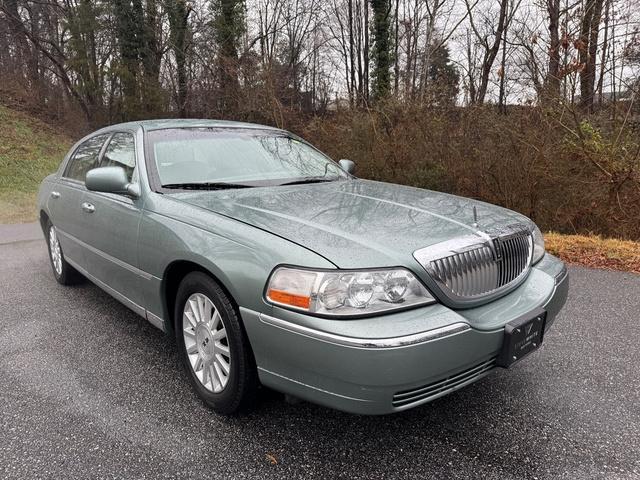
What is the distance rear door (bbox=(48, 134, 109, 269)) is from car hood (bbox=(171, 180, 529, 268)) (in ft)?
4.82

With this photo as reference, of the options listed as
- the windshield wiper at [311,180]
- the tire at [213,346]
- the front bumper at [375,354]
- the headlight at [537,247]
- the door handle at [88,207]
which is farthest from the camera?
the door handle at [88,207]

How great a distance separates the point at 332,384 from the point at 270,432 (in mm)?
639

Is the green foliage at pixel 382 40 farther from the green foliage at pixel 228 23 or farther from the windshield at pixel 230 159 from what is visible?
the windshield at pixel 230 159

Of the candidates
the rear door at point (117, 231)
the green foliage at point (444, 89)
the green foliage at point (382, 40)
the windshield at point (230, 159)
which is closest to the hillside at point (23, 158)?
the rear door at point (117, 231)

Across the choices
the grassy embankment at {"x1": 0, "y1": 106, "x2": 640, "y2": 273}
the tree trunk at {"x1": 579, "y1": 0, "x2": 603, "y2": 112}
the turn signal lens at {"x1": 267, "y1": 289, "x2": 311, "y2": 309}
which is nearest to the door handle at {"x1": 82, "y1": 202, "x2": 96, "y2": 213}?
the turn signal lens at {"x1": 267, "y1": 289, "x2": 311, "y2": 309}

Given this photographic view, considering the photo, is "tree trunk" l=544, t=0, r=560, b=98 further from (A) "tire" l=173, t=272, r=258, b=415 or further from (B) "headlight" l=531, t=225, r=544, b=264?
(A) "tire" l=173, t=272, r=258, b=415

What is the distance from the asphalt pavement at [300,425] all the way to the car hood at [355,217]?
3.01 ft

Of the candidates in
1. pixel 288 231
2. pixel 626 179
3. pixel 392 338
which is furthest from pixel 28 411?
pixel 626 179

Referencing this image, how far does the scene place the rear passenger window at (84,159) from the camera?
3.98 meters

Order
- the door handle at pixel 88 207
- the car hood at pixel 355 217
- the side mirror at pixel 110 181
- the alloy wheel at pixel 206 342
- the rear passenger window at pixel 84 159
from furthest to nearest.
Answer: the rear passenger window at pixel 84 159
the door handle at pixel 88 207
the side mirror at pixel 110 181
the alloy wheel at pixel 206 342
the car hood at pixel 355 217

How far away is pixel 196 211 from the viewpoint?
8.44ft

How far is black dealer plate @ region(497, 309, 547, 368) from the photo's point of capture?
6.93ft

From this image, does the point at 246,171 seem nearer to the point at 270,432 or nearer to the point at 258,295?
the point at 258,295

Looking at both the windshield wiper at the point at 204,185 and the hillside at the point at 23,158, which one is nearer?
the windshield wiper at the point at 204,185
